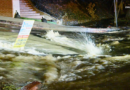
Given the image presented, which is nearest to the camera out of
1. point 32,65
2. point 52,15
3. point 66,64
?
point 32,65

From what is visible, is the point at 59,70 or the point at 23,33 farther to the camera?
the point at 23,33

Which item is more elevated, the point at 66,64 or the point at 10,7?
the point at 10,7

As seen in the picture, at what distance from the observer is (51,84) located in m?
4.34

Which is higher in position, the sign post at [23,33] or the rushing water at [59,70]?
the sign post at [23,33]

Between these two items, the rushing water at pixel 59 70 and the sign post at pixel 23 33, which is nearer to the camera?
the rushing water at pixel 59 70

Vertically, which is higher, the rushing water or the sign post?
the sign post

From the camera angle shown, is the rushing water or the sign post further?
the sign post

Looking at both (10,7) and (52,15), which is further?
(52,15)

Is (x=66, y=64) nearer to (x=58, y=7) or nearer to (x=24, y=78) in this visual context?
(x=24, y=78)

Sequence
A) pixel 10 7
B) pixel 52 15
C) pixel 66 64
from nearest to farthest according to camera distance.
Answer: pixel 66 64 → pixel 10 7 → pixel 52 15

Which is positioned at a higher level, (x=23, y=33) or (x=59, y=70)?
(x=23, y=33)

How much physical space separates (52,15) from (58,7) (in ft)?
6.45

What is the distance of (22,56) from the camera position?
6.34 meters

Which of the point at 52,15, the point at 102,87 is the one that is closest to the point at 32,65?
the point at 102,87
